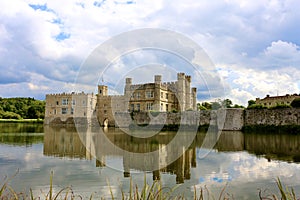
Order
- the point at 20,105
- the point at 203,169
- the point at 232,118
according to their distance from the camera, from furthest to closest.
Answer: the point at 20,105
the point at 232,118
the point at 203,169

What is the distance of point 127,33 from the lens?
16.2m

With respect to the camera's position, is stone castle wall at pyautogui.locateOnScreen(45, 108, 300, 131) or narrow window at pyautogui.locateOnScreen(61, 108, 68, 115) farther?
narrow window at pyautogui.locateOnScreen(61, 108, 68, 115)

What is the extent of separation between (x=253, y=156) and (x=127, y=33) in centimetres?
998

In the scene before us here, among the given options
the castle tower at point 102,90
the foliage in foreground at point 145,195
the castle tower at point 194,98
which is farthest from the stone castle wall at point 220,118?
the foliage in foreground at point 145,195

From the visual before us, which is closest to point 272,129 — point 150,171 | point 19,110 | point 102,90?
point 150,171

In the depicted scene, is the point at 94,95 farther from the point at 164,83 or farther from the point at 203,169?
the point at 203,169

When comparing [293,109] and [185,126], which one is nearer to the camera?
[293,109]

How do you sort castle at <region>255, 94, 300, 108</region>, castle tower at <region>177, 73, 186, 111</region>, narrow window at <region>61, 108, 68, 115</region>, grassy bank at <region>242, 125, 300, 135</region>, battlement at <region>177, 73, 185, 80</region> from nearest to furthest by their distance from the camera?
grassy bank at <region>242, 125, 300, 135</region> → battlement at <region>177, 73, 185, 80</region> → castle tower at <region>177, 73, 186, 111</region> → narrow window at <region>61, 108, 68, 115</region> → castle at <region>255, 94, 300, 108</region>

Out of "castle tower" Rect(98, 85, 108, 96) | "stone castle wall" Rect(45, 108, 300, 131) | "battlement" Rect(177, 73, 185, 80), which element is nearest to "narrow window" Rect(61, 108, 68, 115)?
"castle tower" Rect(98, 85, 108, 96)

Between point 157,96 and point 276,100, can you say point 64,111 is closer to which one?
point 157,96

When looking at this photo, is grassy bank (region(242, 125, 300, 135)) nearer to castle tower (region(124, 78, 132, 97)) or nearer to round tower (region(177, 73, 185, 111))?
round tower (region(177, 73, 185, 111))

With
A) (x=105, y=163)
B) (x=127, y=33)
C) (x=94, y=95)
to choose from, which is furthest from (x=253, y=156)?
(x=94, y=95)

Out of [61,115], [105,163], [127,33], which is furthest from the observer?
[61,115]

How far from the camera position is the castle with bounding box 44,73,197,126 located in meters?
41.0
